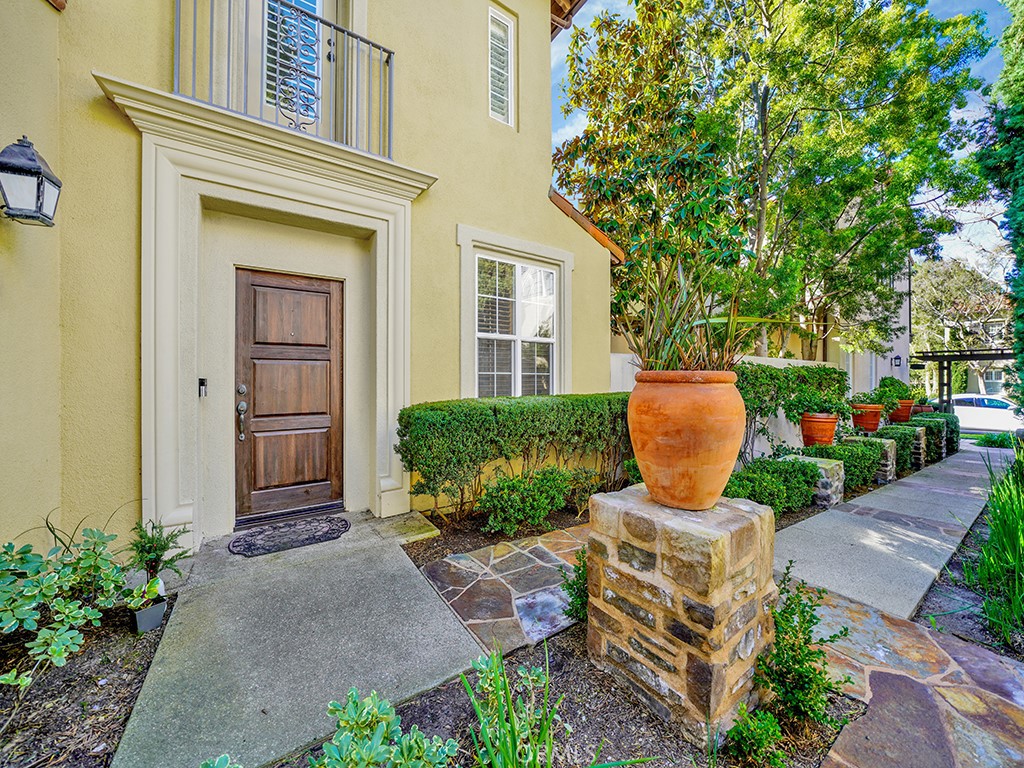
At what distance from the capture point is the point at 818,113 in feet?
21.0

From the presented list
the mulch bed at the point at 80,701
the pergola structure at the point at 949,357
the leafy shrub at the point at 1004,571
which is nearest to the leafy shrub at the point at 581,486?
the leafy shrub at the point at 1004,571

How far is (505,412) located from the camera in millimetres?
3781

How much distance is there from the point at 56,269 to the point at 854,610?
5.50 metres

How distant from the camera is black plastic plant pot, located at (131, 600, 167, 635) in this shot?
86.3 inches

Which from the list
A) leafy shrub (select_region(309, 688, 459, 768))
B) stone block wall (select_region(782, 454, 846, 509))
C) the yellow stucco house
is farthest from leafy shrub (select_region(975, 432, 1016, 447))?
leafy shrub (select_region(309, 688, 459, 768))

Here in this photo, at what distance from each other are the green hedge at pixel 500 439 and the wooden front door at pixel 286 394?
83 cm

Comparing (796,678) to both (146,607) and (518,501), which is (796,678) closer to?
(518,501)

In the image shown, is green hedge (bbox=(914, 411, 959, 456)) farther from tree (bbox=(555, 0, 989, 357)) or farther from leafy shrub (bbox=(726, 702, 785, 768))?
leafy shrub (bbox=(726, 702, 785, 768))

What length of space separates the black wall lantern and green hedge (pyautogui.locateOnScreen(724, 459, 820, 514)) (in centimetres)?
536

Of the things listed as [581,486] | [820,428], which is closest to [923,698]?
[581,486]

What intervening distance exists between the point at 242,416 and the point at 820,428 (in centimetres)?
675

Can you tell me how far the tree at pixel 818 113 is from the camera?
19.0ft

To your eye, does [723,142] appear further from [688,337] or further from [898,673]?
[898,673]

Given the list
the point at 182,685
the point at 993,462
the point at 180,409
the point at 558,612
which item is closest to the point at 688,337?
the point at 558,612
